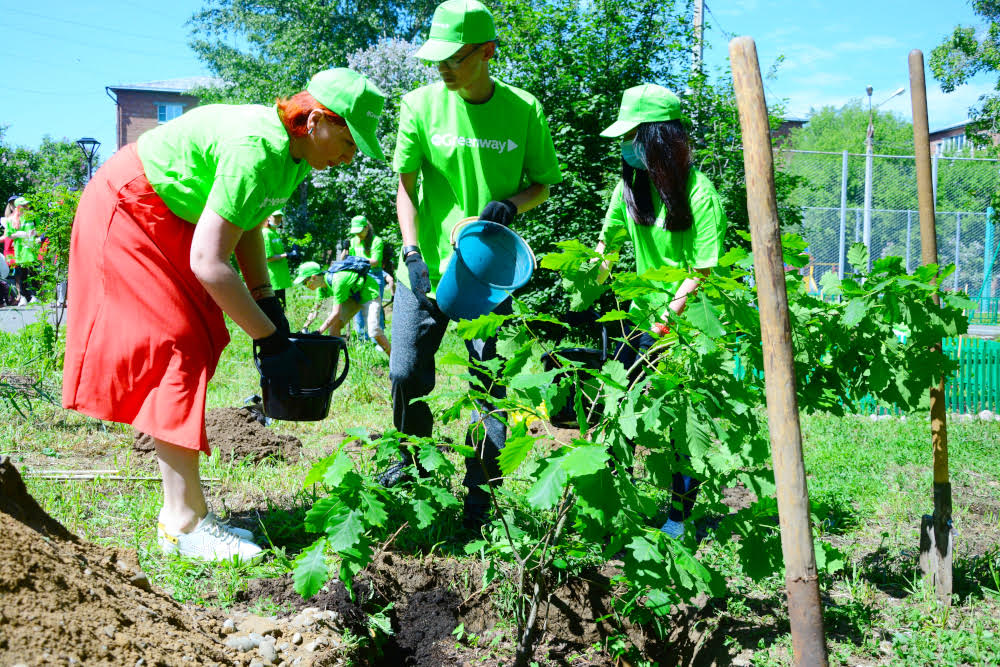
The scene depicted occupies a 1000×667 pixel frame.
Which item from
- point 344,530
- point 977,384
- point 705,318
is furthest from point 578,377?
point 977,384

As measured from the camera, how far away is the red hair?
2582mm

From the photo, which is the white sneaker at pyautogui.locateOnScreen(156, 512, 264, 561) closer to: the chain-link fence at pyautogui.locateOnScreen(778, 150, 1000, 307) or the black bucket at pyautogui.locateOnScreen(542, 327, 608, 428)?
the black bucket at pyautogui.locateOnScreen(542, 327, 608, 428)

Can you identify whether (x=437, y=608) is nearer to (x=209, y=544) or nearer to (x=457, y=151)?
(x=209, y=544)

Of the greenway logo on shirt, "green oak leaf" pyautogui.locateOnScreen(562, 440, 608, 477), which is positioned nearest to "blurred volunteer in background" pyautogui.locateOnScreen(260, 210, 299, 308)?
the greenway logo on shirt

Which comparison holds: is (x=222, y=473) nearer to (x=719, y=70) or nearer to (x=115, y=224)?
(x=115, y=224)

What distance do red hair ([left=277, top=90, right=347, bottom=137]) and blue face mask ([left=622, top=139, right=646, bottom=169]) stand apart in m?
1.14

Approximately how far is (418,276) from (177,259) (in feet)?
2.79

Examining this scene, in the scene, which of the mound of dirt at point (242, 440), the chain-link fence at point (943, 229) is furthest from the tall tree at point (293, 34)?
the mound of dirt at point (242, 440)

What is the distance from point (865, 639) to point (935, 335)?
0.98 m

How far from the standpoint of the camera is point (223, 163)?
2.47 metres

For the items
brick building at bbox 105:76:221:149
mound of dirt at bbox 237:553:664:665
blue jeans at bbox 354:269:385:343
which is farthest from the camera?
brick building at bbox 105:76:221:149

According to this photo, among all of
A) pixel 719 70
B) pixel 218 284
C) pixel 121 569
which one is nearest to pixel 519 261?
pixel 218 284

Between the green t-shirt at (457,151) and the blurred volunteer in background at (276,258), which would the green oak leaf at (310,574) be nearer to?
the green t-shirt at (457,151)

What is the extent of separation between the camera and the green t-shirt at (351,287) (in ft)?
25.9
